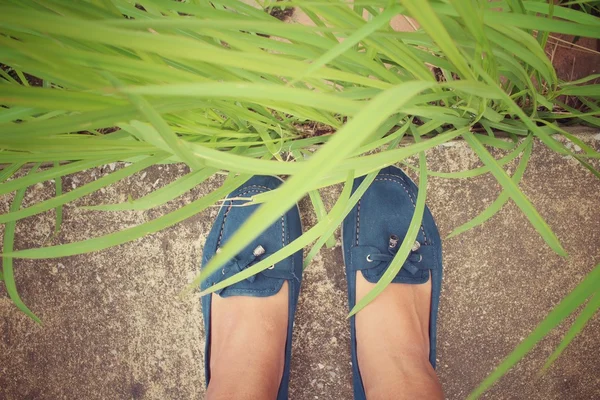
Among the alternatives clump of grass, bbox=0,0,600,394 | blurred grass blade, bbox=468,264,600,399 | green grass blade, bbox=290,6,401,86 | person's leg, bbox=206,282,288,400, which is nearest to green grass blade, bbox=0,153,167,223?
clump of grass, bbox=0,0,600,394

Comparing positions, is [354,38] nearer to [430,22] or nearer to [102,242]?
[430,22]

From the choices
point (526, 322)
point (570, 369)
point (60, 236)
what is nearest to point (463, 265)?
→ point (526, 322)

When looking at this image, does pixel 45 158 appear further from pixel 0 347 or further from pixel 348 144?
pixel 0 347

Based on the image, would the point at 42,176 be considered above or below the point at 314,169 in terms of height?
below

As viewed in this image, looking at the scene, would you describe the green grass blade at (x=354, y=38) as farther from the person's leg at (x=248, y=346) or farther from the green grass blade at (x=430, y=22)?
the person's leg at (x=248, y=346)

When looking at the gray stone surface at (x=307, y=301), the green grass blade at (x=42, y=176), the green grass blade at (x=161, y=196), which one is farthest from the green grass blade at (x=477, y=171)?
the green grass blade at (x=42, y=176)

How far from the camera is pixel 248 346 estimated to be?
870 millimetres

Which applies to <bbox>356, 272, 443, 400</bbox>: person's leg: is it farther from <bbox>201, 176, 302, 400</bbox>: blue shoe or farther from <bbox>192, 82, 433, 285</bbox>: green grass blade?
<bbox>192, 82, 433, 285</bbox>: green grass blade

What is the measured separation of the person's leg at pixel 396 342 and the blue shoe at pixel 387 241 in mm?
15

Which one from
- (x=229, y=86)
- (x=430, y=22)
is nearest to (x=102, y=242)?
(x=229, y=86)

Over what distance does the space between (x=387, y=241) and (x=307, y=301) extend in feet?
0.74

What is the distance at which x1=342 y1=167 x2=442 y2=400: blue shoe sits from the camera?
852mm

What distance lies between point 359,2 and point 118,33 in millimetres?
265

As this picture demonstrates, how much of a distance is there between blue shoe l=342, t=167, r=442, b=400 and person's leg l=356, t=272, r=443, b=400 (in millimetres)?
15
